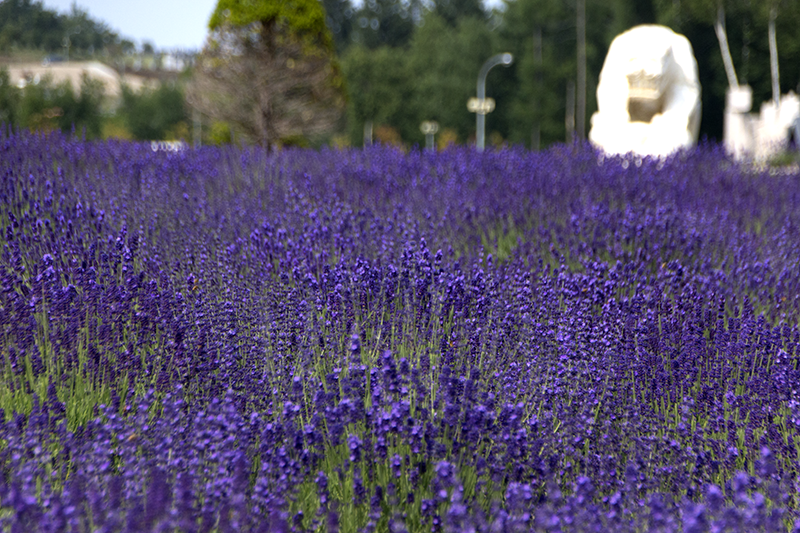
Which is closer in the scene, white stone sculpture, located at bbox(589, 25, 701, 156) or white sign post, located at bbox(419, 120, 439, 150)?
white stone sculpture, located at bbox(589, 25, 701, 156)

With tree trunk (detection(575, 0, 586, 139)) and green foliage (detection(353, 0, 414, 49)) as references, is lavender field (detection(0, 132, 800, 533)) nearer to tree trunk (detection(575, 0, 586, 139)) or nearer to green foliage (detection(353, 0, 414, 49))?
tree trunk (detection(575, 0, 586, 139))

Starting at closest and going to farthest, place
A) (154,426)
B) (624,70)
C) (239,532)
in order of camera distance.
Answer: (239,532), (154,426), (624,70)

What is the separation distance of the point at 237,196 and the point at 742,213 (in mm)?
3526

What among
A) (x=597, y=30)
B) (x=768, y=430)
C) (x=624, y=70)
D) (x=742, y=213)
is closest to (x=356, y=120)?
(x=597, y=30)

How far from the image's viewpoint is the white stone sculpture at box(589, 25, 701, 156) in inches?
312

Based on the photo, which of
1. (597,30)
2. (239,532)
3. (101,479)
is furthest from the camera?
(597,30)

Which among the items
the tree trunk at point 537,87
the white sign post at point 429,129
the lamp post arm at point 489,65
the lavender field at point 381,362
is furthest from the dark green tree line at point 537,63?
the lavender field at point 381,362

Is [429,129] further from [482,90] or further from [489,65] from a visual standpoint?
[482,90]

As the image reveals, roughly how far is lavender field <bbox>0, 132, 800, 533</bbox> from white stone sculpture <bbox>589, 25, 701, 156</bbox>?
11.8ft

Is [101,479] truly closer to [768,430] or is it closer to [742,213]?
[768,430]

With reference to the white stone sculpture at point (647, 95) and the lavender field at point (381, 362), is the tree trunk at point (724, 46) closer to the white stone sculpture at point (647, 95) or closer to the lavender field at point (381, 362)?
the white stone sculpture at point (647, 95)

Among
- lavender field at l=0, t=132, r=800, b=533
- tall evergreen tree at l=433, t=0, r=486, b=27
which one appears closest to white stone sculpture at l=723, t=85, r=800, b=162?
lavender field at l=0, t=132, r=800, b=533

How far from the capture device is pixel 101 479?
5.74ft

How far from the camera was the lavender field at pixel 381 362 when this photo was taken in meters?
1.74
